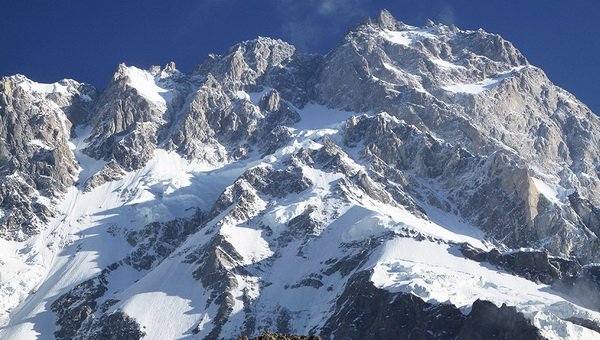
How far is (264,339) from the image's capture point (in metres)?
87.6

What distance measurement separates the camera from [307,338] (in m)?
90.5

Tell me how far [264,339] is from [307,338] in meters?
4.57
